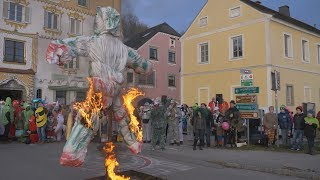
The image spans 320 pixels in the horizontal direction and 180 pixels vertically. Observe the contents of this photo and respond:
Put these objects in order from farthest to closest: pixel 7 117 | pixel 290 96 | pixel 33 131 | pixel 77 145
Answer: pixel 290 96 < pixel 33 131 < pixel 7 117 < pixel 77 145

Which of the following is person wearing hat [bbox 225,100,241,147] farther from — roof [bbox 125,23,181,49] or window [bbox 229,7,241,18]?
roof [bbox 125,23,181,49]

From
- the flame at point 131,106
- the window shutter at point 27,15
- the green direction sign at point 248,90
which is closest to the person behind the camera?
the flame at point 131,106

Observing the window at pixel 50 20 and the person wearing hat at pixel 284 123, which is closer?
the person wearing hat at pixel 284 123

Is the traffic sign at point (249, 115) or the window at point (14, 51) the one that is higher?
the window at point (14, 51)

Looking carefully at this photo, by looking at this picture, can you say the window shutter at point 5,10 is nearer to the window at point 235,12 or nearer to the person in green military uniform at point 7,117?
the person in green military uniform at point 7,117

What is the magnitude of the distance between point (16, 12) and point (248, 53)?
53.7 feet

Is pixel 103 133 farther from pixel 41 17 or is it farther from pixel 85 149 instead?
pixel 41 17

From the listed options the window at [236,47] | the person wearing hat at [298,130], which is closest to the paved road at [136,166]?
the person wearing hat at [298,130]

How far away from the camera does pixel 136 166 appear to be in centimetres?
969

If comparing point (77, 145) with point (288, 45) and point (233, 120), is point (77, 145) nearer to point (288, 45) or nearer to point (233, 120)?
point (233, 120)

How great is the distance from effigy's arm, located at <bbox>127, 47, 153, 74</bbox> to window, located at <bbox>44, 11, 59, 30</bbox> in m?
24.6

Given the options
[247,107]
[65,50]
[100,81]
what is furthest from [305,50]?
[65,50]

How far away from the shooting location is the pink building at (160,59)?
38.9 meters

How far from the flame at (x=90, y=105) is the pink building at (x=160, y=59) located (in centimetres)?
3270
